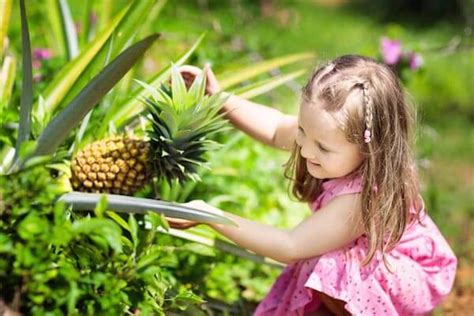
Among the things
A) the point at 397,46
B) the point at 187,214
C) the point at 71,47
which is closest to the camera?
the point at 187,214

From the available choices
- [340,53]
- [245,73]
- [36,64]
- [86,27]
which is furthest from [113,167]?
[340,53]

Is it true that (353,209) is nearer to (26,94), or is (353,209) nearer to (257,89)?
(257,89)

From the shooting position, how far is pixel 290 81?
4.88m

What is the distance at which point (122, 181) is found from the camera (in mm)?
2672

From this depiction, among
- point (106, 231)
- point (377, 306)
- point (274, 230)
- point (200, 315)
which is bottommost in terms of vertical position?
point (200, 315)

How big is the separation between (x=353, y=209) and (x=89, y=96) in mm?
837

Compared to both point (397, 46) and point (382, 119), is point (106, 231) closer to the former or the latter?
point (382, 119)

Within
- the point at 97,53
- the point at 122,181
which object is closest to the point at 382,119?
the point at 122,181

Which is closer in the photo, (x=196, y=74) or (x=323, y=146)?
(x=323, y=146)

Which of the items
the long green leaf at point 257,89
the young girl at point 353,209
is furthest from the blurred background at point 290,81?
the young girl at point 353,209

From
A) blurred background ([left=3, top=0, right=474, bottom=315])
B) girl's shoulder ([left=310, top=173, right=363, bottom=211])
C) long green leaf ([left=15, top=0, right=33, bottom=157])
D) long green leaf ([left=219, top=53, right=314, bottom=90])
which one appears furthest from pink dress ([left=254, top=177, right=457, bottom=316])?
long green leaf ([left=15, top=0, right=33, bottom=157])

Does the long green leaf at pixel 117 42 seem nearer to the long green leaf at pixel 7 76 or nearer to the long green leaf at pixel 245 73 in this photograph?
the long green leaf at pixel 7 76

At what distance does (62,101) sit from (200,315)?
0.86 metres

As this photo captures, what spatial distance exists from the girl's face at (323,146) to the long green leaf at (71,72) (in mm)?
831
